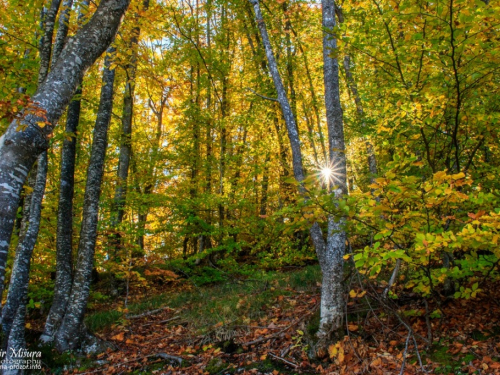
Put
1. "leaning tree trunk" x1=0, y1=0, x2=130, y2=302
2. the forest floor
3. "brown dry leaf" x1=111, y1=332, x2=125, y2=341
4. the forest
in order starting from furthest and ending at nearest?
"brown dry leaf" x1=111, y1=332, x2=125, y2=341 → the forest floor → the forest → "leaning tree trunk" x1=0, y1=0, x2=130, y2=302

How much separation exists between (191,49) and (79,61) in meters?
10.1

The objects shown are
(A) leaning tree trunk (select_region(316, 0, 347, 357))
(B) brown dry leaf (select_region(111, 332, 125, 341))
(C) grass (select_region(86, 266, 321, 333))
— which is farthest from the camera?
(C) grass (select_region(86, 266, 321, 333))

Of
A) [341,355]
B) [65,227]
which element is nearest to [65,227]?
[65,227]

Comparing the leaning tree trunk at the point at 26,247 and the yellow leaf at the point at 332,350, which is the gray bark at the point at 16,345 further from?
the yellow leaf at the point at 332,350

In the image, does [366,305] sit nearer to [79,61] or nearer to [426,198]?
[426,198]

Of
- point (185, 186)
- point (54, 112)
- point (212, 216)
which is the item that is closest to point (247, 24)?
point (185, 186)

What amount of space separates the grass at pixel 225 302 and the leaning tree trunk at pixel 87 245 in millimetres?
1079

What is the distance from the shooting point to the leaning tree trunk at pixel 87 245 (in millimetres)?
5426

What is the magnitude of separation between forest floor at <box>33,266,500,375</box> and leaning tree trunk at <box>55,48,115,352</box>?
389mm

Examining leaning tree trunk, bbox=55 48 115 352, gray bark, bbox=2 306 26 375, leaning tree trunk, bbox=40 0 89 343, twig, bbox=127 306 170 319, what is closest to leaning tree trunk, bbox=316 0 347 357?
leaning tree trunk, bbox=55 48 115 352

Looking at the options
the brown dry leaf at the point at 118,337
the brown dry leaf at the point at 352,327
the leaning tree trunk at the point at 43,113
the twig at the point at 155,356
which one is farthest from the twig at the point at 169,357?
the leaning tree trunk at the point at 43,113

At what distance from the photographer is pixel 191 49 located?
11.6 m

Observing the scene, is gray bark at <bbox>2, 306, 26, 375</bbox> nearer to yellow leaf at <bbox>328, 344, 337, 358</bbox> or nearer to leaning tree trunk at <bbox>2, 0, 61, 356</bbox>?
leaning tree trunk at <bbox>2, 0, 61, 356</bbox>

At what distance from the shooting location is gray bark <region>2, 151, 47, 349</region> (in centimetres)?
438
